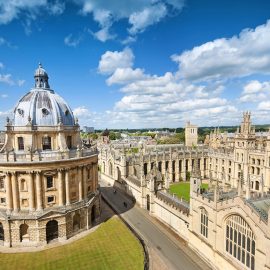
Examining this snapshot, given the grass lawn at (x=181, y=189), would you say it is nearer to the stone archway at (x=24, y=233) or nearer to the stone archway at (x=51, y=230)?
the stone archway at (x=51, y=230)

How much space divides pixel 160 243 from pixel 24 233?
1970 cm

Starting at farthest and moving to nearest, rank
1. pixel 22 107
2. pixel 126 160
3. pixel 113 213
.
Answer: pixel 126 160, pixel 113 213, pixel 22 107

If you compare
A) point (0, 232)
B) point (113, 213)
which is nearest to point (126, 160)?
point (113, 213)

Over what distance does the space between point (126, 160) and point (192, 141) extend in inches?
2819

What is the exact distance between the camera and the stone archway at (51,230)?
34062mm

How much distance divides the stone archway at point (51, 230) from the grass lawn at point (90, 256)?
9.50ft

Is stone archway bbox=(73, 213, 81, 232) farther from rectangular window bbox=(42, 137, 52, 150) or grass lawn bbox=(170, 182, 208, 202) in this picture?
grass lawn bbox=(170, 182, 208, 202)

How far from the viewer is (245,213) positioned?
22.2 m

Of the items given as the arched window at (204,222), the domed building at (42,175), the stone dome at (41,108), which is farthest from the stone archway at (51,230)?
the arched window at (204,222)

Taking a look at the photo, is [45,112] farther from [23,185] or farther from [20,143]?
[23,185]

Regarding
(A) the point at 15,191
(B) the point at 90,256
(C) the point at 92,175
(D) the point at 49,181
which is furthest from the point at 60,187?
(B) the point at 90,256

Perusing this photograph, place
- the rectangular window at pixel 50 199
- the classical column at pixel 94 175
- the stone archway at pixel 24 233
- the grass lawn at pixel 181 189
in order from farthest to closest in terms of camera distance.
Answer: the grass lawn at pixel 181 189 < the classical column at pixel 94 175 < the rectangular window at pixel 50 199 < the stone archway at pixel 24 233

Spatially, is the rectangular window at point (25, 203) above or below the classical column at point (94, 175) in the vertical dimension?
below

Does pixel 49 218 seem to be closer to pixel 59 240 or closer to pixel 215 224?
pixel 59 240
